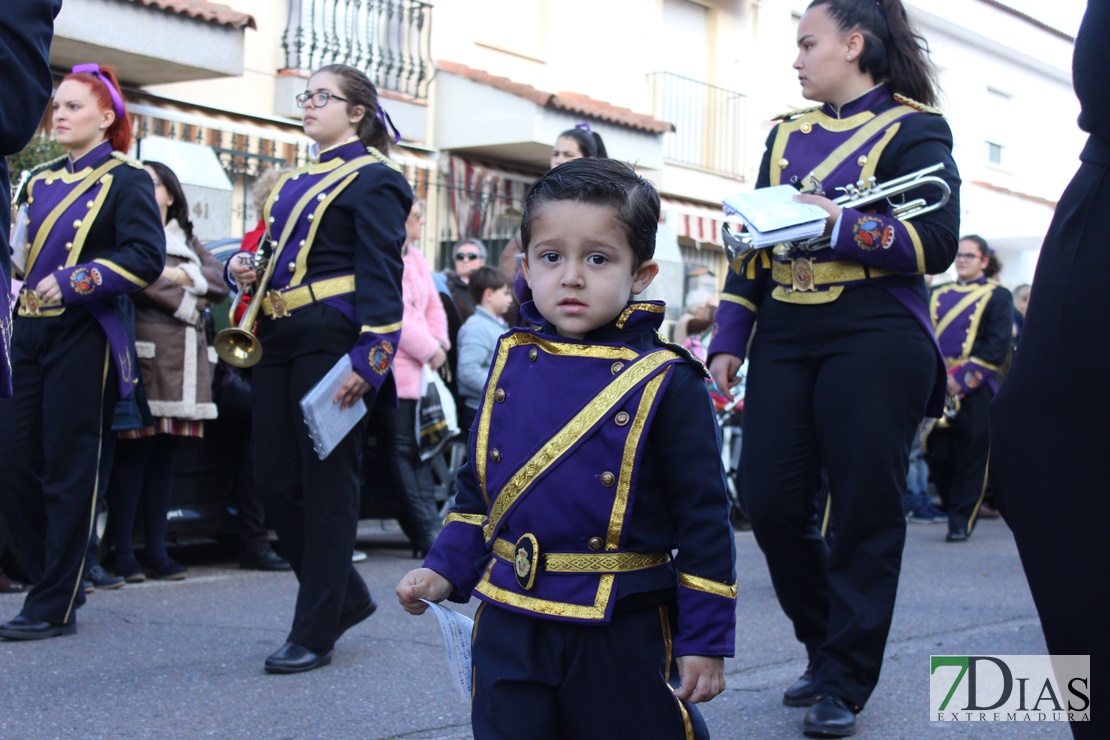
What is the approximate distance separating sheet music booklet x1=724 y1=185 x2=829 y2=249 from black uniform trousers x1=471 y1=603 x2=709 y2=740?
5.47 ft

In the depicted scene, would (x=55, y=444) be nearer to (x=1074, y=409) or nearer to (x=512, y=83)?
(x=1074, y=409)

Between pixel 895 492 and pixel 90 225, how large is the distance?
3.08 meters

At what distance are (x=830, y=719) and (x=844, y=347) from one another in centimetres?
102

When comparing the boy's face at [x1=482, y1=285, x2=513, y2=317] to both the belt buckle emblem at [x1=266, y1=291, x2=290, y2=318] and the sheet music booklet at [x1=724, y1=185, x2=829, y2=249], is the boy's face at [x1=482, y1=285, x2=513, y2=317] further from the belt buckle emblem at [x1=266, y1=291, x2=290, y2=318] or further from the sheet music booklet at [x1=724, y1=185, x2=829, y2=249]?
the sheet music booklet at [x1=724, y1=185, x2=829, y2=249]

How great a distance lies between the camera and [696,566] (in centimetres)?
253

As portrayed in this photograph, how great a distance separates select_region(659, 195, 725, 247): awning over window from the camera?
763 inches

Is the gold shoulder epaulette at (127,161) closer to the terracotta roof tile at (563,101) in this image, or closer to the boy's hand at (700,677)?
the boy's hand at (700,677)

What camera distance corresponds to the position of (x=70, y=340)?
203 inches

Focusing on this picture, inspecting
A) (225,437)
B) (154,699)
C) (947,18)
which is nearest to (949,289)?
(225,437)

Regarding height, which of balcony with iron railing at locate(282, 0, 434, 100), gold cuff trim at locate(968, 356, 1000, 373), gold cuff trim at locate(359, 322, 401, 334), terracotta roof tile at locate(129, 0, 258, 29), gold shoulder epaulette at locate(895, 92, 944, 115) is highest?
balcony with iron railing at locate(282, 0, 434, 100)

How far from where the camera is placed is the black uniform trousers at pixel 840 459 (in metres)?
3.98

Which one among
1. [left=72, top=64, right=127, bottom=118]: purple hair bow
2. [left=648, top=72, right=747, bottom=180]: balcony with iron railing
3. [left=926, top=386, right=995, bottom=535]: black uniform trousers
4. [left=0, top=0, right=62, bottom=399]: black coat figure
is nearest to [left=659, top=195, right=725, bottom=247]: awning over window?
[left=648, top=72, right=747, bottom=180]: balcony with iron railing

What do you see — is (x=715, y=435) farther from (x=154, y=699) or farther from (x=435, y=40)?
(x=435, y=40)

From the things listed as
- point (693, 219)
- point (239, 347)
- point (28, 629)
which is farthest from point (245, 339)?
point (693, 219)
